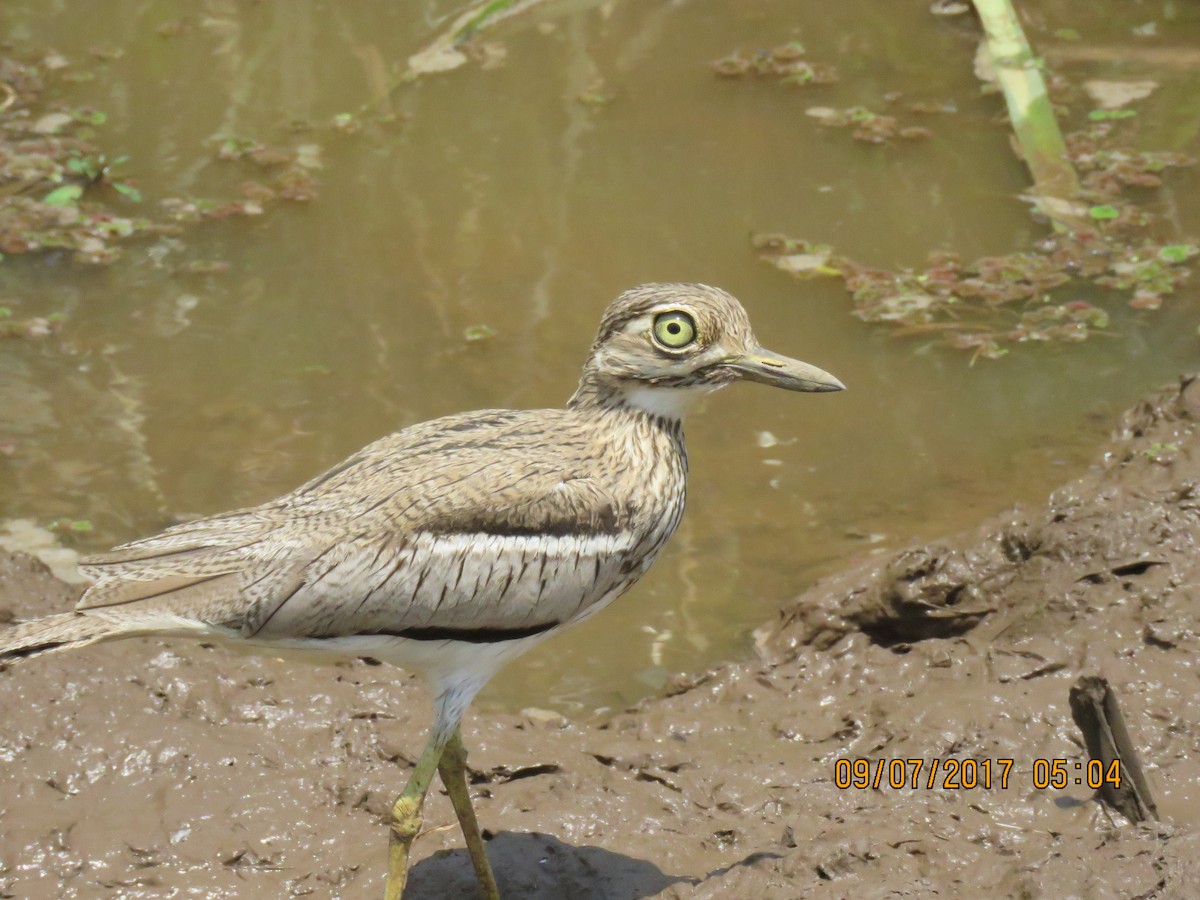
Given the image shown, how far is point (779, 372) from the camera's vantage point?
415 cm

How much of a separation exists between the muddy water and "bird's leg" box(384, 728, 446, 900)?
1.69m

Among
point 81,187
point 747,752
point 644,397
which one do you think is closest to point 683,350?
point 644,397

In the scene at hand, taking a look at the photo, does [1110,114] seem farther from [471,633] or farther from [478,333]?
[471,633]

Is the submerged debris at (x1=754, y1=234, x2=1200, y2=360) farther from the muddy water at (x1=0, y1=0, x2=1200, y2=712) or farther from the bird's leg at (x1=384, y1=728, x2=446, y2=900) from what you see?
the bird's leg at (x1=384, y1=728, x2=446, y2=900)

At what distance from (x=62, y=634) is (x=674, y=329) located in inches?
71.2

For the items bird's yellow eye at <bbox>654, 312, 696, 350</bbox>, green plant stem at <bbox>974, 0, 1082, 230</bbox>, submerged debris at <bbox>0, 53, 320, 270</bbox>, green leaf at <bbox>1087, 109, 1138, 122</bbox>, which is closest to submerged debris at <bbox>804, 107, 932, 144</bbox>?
green plant stem at <bbox>974, 0, 1082, 230</bbox>

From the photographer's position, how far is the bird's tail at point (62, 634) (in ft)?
11.8

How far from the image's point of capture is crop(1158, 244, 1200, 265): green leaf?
8.05 metres

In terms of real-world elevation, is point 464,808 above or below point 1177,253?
above

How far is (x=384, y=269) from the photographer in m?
8.23

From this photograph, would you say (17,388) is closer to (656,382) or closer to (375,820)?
(375,820)

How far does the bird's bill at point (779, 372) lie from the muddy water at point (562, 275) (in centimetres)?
201

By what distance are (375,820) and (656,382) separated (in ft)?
5.36

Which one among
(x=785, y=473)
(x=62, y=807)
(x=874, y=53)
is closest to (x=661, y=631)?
(x=785, y=473)
